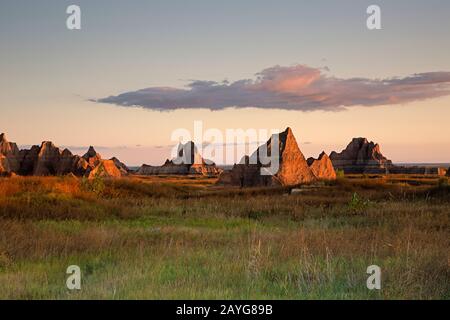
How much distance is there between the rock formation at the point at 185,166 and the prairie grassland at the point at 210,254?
401 ft

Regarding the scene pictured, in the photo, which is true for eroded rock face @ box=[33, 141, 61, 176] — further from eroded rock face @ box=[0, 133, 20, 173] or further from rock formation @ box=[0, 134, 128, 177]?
eroded rock face @ box=[0, 133, 20, 173]

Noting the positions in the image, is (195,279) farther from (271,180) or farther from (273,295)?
(271,180)

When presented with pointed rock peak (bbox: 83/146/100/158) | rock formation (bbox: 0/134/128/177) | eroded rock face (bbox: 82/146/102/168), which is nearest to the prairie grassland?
rock formation (bbox: 0/134/128/177)

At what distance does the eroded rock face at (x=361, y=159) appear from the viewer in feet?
361

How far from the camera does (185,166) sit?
147 m

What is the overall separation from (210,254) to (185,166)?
137 meters

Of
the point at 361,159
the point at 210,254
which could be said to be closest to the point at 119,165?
the point at 361,159

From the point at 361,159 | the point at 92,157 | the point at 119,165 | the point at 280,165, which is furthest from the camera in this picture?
the point at 119,165

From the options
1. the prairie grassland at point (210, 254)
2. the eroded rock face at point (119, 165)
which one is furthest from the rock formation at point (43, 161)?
the prairie grassland at point (210, 254)

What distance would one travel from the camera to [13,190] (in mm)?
22609

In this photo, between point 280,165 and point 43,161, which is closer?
point 280,165

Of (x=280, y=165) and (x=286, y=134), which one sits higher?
(x=286, y=134)

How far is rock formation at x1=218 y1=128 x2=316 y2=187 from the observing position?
47.2 meters

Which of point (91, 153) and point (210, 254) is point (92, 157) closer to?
point (91, 153)
